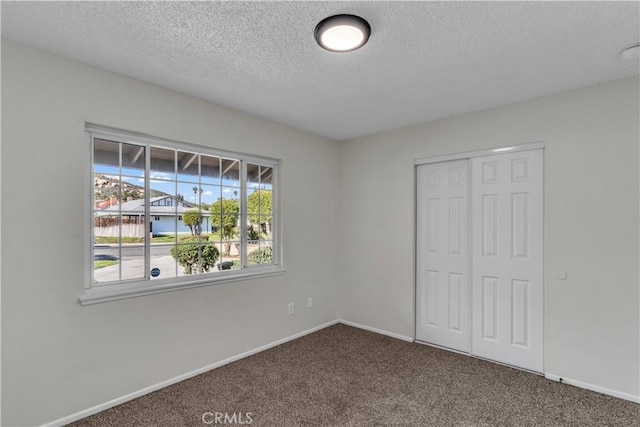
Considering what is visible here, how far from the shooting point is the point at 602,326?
251cm

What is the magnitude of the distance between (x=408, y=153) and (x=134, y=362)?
129 inches

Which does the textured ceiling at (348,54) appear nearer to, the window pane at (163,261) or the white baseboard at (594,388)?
the window pane at (163,261)

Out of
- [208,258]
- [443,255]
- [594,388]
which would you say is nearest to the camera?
[594,388]

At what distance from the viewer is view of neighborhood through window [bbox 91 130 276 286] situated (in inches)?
96.5

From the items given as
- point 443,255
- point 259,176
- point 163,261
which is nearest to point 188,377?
point 163,261

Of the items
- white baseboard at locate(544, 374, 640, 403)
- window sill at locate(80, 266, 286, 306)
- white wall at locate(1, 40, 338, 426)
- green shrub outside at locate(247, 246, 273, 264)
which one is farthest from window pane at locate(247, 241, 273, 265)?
white baseboard at locate(544, 374, 640, 403)

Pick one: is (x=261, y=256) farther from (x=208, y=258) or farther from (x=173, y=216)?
(x=173, y=216)

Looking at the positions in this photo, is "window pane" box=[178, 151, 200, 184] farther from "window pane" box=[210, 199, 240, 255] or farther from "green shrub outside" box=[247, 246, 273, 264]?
"green shrub outside" box=[247, 246, 273, 264]

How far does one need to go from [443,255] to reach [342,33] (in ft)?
8.30

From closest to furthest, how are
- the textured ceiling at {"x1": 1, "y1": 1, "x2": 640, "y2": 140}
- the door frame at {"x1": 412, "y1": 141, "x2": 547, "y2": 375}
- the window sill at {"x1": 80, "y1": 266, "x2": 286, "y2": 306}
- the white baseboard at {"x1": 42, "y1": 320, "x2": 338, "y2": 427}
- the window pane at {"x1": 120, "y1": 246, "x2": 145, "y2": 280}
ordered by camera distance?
1. the textured ceiling at {"x1": 1, "y1": 1, "x2": 640, "y2": 140}
2. the white baseboard at {"x1": 42, "y1": 320, "x2": 338, "y2": 427}
3. the window sill at {"x1": 80, "y1": 266, "x2": 286, "y2": 306}
4. the window pane at {"x1": 120, "y1": 246, "x2": 145, "y2": 280}
5. the door frame at {"x1": 412, "y1": 141, "x2": 547, "y2": 375}

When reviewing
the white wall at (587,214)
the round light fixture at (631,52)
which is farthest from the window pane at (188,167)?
the round light fixture at (631,52)

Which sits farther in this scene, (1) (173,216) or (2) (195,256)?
(2) (195,256)

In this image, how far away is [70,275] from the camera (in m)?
2.19

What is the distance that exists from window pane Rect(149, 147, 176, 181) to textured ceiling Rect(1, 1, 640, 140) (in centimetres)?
55
